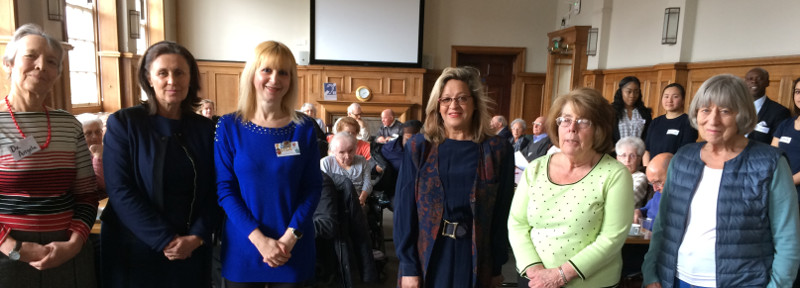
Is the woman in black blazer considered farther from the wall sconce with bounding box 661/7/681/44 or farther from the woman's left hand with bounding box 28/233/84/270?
the wall sconce with bounding box 661/7/681/44

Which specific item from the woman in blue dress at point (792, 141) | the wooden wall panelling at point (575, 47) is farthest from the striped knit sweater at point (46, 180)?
the wooden wall panelling at point (575, 47)

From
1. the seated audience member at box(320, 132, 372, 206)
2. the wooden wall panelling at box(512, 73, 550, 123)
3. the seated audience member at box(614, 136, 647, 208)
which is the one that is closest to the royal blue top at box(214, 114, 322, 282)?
the seated audience member at box(320, 132, 372, 206)

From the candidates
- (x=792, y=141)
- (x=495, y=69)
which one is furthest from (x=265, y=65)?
(x=495, y=69)

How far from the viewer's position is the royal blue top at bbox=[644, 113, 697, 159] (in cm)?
402

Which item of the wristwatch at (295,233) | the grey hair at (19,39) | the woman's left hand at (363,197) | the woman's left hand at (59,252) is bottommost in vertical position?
the woman's left hand at (363,197)

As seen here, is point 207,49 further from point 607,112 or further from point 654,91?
point 607,112

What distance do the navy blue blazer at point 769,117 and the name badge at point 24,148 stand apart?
519cm

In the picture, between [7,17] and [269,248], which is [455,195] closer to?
[269,248]

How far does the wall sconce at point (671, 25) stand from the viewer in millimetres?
6777

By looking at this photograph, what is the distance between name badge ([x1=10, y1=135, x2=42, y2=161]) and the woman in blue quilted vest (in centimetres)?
218

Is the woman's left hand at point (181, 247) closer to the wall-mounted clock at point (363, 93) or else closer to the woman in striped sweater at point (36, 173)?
the woman in striped sweater at point (36, 173)

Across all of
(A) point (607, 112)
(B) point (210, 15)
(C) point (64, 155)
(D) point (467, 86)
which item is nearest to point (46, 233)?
(C) point (64, 155)

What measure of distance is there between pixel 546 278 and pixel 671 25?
6689mm

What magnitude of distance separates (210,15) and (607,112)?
9.98 m
